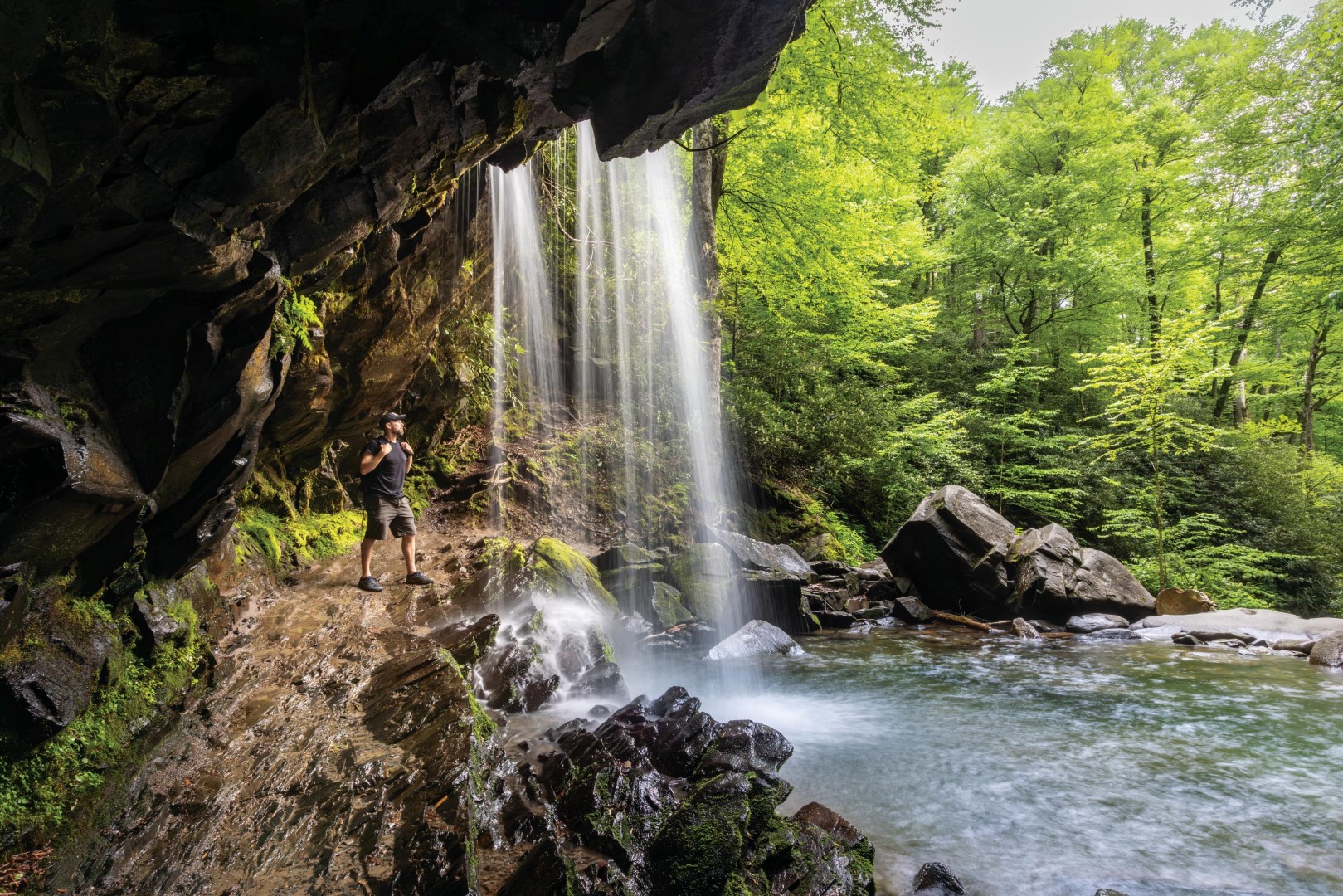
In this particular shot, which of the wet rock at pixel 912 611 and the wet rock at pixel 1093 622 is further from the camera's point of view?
the wet rock at pixel 912 611

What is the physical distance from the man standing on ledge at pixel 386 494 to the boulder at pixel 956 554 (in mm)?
9091

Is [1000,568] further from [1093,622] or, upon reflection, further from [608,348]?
[608,348]

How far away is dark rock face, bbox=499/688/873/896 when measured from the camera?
299 cm

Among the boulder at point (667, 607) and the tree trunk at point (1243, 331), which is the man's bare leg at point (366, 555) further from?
the tree trunk at point (1243, 331)

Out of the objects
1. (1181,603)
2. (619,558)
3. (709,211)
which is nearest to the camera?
(619,558)

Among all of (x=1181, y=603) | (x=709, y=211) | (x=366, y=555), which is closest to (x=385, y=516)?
(x=366, y=555)

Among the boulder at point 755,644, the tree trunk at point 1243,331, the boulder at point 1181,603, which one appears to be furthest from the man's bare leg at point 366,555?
the tree trunk at point 1243,331

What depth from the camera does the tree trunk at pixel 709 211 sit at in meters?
11.7

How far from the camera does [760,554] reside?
11.0m

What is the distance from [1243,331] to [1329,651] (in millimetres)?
12016

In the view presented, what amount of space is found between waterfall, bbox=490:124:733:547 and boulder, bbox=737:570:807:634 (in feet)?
7.82

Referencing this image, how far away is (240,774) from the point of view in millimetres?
3311

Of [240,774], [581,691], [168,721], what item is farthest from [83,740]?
[581,691]

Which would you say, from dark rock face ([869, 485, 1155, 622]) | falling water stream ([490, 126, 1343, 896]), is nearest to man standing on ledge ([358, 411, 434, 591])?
falling water stream ([490, 126, 1343, 896])
